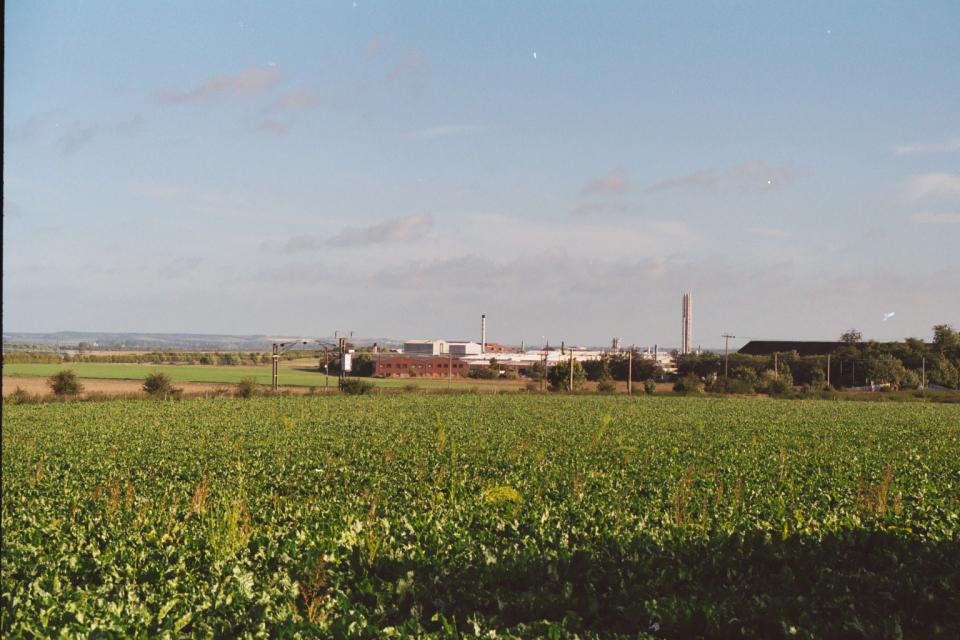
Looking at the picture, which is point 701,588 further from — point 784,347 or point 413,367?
point 784,347

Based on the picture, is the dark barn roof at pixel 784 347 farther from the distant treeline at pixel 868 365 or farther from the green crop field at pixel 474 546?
the green crop field at pixel 474 546

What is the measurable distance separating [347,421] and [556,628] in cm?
2979

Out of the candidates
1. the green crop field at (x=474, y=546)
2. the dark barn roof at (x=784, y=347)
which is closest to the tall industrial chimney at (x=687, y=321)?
the dark barn roof at (x=784, y=347)

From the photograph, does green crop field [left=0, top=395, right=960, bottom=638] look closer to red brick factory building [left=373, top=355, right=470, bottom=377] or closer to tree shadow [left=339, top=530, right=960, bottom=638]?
tree shadow [left=339, top=530, right=960, bottom=638]

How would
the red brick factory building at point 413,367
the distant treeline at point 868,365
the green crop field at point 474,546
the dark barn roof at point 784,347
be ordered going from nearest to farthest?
1. the green crop field at point 474,546
2. the distant treeline at point 868,365
3. the red brick factory building at point 413,367
4. the dark barn roof at point 784,347

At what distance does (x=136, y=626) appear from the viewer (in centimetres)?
859

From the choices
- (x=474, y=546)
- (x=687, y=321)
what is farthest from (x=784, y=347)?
(x=474, y=546)

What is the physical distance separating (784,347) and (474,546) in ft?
506

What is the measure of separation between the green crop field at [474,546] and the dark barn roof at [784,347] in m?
137

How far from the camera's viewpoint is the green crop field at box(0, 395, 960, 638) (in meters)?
9.30

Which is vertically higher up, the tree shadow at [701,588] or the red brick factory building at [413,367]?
the tree shadow at [701,588]

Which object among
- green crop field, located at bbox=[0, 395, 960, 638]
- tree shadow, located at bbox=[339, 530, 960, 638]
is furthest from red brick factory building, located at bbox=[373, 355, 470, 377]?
tree shadow, located at bbox=[339, 530, 960, 638]

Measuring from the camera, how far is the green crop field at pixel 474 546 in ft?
30.5

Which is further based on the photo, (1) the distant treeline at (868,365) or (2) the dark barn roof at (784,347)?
(2) the dark barn roof at (784,347)
